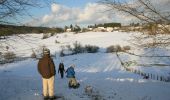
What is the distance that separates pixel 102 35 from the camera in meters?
144

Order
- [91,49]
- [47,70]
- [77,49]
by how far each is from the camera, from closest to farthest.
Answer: [47,70]
[77,49]
[91,49]

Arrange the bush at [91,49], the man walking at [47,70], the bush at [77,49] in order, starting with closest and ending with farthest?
the man walking at [47,70] < the bush at [77,49] < the bush at [91,49]

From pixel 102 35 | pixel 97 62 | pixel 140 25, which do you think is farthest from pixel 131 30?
pixel 102 35

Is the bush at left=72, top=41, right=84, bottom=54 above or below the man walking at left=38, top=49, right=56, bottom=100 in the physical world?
below

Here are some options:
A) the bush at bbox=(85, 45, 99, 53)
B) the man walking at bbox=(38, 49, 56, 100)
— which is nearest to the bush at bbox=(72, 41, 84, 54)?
the bush at bbox=(85, 45, 99, 53)

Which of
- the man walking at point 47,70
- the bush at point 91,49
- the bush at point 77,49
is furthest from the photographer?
the bush at point 91,49

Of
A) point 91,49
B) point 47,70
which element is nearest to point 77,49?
point 91,49

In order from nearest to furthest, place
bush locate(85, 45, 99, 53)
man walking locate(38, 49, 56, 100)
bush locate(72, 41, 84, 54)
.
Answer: man walking locate(38, 49, 56, 100), bush locate(72, 41, 84, 54), bush locate(85, 45, 99, 53)

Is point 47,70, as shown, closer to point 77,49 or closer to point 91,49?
point 77,49

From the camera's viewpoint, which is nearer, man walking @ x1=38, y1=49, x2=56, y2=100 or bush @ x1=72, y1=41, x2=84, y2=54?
man walking @ x1=38, y1=49, x2=56, y2=100

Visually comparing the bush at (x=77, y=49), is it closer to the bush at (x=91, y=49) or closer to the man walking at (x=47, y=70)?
the bush at (x=91, y=49)

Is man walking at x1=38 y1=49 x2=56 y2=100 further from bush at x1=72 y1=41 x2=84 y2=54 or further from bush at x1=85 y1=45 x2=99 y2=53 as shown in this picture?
bush at x1=85 y1=45 x2=99 y2=53

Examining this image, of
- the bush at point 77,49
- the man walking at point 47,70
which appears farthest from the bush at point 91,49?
the man walking at point 47,70

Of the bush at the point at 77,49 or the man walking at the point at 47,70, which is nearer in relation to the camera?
the man walking at the point at 47,70
